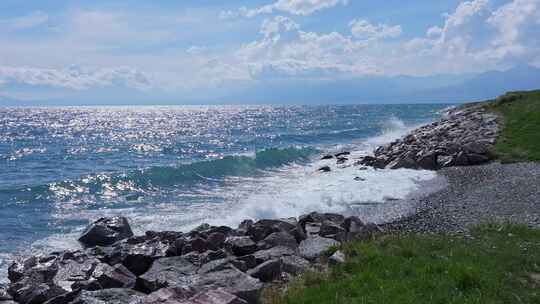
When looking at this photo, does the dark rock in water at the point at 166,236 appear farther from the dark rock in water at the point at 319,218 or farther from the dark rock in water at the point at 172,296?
the dark rock in water at the point at 172,296

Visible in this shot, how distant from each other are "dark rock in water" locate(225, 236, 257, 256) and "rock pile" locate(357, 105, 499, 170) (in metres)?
20.1

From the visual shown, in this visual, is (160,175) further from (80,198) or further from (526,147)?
(526,147)

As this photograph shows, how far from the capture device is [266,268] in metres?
10.6

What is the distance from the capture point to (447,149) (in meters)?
33.0

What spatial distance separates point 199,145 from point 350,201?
46239 mm

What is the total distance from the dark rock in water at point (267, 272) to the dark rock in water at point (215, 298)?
2.10 meters

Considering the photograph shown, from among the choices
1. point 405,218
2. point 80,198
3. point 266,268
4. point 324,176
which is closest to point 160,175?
point 80,198

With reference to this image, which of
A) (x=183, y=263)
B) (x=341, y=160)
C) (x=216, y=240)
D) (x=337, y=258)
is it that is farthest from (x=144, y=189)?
(x=337, y=258)

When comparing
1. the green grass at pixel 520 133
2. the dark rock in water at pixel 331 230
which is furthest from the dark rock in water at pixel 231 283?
the green grass at pixel 520 133

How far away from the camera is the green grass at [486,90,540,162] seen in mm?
28562

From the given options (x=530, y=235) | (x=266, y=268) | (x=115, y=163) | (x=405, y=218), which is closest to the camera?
(x=266, y=268)

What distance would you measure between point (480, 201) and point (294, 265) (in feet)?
36.5

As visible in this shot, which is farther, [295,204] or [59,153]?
[59,153]

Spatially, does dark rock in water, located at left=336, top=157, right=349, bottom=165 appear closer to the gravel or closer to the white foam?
the white foam
